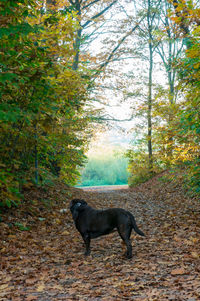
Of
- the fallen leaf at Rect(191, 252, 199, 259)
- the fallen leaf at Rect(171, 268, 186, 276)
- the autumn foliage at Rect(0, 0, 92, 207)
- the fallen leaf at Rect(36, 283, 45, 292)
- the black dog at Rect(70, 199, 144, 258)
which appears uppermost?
the autumn foliage at Rect(0, 0, 92, 207)

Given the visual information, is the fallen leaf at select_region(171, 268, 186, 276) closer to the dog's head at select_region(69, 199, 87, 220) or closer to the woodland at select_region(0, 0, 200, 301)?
the woodland at select_region(0, 0, 200, 301)

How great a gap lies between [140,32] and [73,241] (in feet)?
50.5

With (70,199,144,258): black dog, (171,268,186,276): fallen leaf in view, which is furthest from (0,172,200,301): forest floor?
(70,199,144,258): black dog

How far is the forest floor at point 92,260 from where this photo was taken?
3010 millimetres

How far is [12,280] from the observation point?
11.8ft

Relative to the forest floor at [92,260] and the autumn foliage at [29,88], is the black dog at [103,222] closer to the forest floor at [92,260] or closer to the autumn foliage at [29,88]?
the forest floor at [92,260]

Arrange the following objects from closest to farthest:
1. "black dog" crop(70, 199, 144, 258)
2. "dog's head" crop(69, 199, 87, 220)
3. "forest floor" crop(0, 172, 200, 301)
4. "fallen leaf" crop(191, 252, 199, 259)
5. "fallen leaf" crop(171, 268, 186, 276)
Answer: "forest floor" crop(0, 172, 200, 301) < "fallen leaf" crop(171, 268, 186, 276) < "fallen leaf" crop(191, 252, 199, 259) < "black dog" crop(70, 199, 144, 258) < "dog's head" crop(69, 199, 87, 220)

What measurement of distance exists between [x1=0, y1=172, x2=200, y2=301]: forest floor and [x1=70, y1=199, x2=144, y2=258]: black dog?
0.37 m

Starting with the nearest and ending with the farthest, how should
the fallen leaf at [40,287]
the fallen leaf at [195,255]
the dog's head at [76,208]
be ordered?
the fallen leaf at [40,287], the fallen leaf at [195,255], the dog's head at [76,208]

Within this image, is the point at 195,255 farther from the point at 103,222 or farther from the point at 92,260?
the point at 92,260

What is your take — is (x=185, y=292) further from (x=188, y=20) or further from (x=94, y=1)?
(x=94, y=1)

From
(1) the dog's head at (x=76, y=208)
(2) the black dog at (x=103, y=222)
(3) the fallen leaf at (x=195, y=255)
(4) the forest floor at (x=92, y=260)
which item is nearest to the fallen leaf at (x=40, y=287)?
(4) the forest floor at (x=92, y=260)

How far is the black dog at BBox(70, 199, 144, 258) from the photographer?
428 centimetres

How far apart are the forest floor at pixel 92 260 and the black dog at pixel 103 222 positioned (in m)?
0.37
